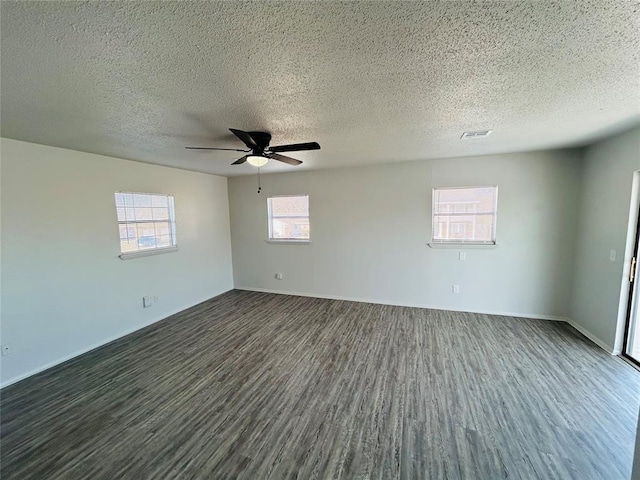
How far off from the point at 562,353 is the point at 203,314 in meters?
5.08

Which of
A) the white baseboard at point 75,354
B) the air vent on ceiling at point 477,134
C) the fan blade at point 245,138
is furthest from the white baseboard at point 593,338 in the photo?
the white baseboard at point 75,354

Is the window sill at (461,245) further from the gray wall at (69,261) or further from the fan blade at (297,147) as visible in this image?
Result: the gray wall at (69,261)

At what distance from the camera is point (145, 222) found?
4.06m

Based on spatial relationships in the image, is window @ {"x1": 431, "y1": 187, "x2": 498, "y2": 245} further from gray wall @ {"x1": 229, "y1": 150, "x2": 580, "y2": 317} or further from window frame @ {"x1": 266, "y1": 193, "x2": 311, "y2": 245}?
window frame @ {"x1": 266, "y1": 193, "x2": 311, "y2": 245}

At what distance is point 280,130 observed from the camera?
8.34 ft

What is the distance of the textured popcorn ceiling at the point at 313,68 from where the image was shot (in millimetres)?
1084

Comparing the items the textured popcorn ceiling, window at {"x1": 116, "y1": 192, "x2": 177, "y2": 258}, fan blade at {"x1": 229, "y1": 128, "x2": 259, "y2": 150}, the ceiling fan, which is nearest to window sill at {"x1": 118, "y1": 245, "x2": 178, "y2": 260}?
window at {"x1": 116, "y1": 192, "x2": 177, "y2": 258}

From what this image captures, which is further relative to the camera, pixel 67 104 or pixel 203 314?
pixel 203 314

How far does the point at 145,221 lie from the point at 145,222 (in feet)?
0.05

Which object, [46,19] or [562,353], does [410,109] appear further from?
[562,353]

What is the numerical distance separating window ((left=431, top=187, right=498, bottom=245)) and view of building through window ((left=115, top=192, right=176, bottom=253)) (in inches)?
179

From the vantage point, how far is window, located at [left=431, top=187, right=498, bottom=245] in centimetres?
405

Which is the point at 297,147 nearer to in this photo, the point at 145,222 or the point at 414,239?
the point at 414,239

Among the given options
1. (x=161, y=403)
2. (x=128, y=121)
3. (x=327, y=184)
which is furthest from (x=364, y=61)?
(x=327, y=184)
